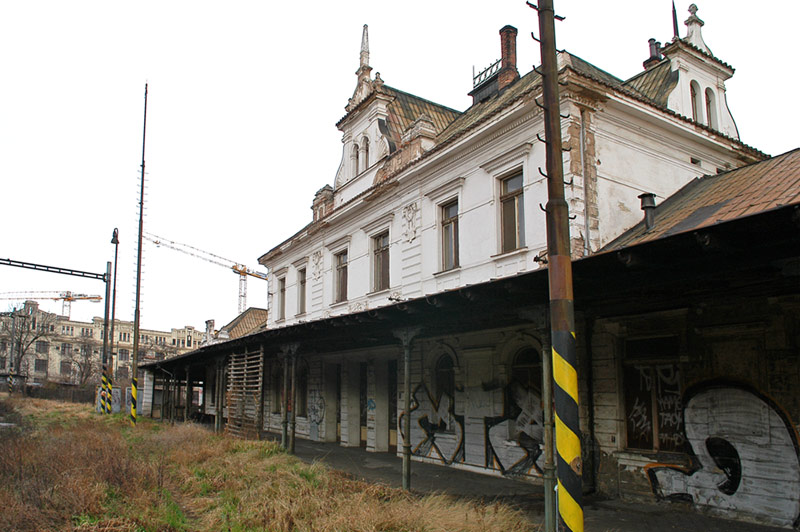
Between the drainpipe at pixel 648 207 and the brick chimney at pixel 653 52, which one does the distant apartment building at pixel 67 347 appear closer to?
the brick chimney at pixel 653 52

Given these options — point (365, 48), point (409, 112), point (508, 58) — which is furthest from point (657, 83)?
point (365, 48)

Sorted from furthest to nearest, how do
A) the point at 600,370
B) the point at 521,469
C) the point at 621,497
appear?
1. the point at 521,469
2. the point at 600,370
3. the point at 621,497

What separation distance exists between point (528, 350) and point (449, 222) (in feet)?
12.7

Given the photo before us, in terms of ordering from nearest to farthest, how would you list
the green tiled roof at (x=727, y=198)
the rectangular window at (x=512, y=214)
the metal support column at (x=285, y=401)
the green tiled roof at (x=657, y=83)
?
the green tiled roof at (x=727, y=198), the rectangular window at (x=512, y=214), the green tiled roof at (x=657, y=83), the metal support column at (x=285, y=401)

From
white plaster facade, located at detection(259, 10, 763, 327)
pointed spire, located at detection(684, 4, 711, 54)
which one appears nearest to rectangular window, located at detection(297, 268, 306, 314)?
white plaster facade, located at detection(259, 10, 763, 327)

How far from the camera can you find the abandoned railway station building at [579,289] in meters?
7.55

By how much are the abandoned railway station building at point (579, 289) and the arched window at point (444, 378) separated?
0.05 m

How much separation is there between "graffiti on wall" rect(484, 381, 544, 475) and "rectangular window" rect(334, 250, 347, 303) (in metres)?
8.04

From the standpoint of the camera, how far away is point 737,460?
7906 millimetres

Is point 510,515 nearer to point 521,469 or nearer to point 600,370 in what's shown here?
point 600,370

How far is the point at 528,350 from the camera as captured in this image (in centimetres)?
1173

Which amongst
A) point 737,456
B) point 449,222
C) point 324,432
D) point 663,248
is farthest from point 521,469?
point 324,432

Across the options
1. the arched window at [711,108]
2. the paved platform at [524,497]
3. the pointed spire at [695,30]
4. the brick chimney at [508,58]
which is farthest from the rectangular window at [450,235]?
the pointed spire at [695,30]

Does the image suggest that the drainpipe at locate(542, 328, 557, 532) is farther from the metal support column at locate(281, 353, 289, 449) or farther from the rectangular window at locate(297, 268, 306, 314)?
the rectangular window at locate(297, 268, 306, 314)
